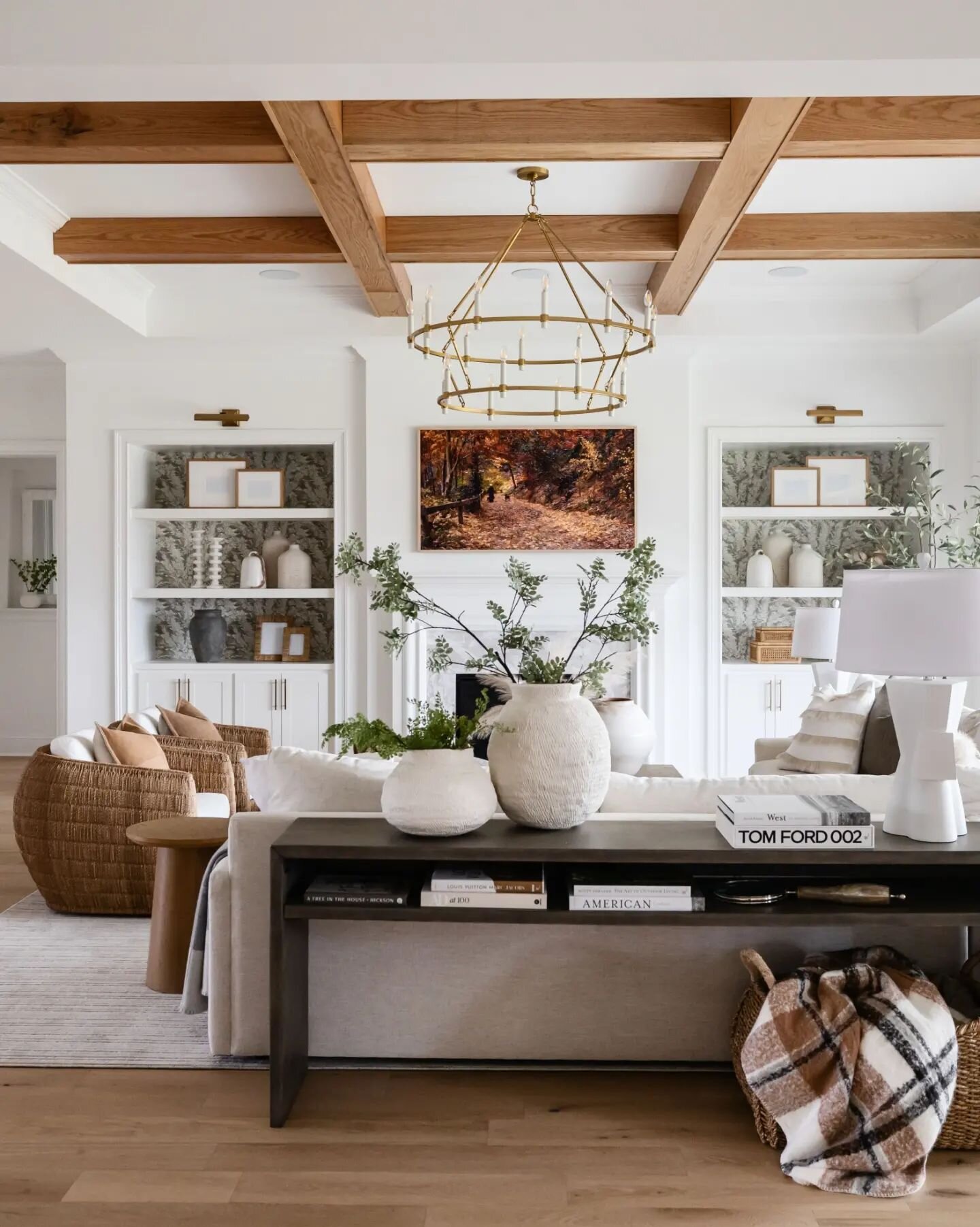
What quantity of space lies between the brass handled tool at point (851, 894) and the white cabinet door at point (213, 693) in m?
4.49

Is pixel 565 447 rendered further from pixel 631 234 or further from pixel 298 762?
pixel 298 762

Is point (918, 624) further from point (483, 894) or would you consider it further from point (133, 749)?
point (133, 749)

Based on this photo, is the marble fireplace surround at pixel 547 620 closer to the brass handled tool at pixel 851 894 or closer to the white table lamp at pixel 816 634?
the white table lamp at pixel 816 634

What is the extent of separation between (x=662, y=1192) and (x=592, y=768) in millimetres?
908

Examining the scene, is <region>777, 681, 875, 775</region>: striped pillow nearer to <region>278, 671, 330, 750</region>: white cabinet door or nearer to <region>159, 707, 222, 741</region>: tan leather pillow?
<region>159, 707, 222, 741</region>: tan leather pillow

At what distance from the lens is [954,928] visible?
279cm

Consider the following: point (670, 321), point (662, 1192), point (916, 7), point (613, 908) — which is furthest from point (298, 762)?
point (670, 321)

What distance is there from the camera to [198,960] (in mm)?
3111

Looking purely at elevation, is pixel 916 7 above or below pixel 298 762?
above

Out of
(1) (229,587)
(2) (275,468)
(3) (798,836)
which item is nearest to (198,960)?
(3) (798,836)

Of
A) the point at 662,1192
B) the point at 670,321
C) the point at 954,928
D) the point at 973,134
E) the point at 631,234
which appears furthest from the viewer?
the point at 670,321

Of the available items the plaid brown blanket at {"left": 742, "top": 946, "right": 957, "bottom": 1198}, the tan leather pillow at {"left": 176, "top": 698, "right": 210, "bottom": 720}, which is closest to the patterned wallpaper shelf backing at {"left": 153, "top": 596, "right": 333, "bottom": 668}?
the tan leather pillow at {"left": 176, "top": 698, "right": 210, "bottom": 720}

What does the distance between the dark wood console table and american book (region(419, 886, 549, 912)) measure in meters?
0.01

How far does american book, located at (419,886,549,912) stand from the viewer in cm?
254
